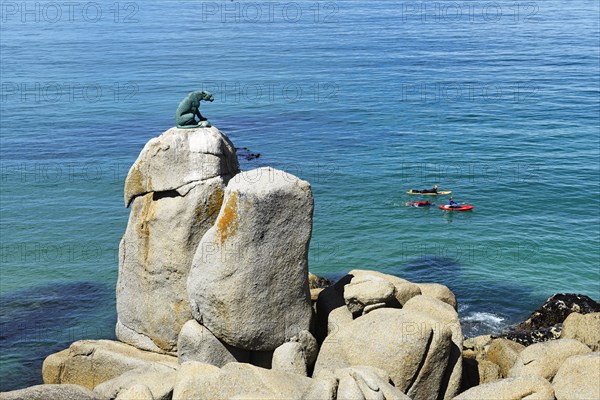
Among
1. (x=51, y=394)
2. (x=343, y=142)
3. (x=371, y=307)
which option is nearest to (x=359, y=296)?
(x=371, y=307)

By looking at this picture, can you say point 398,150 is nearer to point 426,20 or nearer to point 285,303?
point 285,303

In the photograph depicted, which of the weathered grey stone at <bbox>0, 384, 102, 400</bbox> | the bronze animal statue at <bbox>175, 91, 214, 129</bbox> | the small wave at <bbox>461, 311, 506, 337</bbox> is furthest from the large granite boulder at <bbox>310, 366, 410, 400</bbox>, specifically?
the small wave at <bbox>461, 311, 506, 337</bbox>

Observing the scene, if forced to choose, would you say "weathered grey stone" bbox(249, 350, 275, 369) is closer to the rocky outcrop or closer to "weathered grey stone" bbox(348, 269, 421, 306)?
"weathered grey stone" bbox(348, 269, 421, 306)

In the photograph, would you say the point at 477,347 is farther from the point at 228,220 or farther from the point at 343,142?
the point at 343,142

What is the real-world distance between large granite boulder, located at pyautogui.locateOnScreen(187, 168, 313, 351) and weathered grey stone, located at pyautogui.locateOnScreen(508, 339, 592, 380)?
5.98 m

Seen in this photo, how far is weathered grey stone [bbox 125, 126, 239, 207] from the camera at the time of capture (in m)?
24.0

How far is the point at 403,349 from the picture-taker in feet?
69.2

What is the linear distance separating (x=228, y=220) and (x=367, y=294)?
13.7 feet

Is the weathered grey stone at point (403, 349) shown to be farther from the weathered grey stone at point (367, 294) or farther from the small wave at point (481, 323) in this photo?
the small wave at point (481, 323)

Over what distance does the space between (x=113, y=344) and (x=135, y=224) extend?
150 inches

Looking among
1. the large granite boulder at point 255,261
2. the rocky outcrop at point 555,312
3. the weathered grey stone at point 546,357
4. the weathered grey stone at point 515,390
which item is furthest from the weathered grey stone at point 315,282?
the weathered grey stone at point 515,390

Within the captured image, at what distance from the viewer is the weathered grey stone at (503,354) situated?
A: 80.0 feet

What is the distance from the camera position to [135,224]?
81.8 feet

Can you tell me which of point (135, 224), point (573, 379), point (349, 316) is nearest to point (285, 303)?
point (349, 316)
